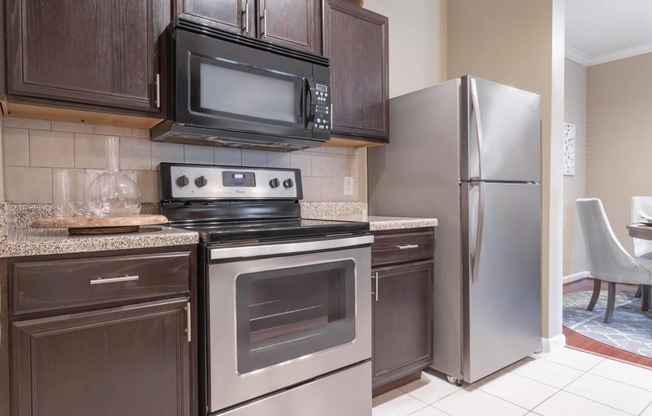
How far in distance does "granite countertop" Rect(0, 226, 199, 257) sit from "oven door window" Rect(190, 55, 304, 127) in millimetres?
572

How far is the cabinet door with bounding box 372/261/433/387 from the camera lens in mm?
1931

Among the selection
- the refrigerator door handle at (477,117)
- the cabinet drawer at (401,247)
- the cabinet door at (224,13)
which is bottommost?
the cabinet drawer at (401,247)

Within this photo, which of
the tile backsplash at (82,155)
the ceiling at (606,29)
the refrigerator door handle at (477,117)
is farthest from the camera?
the ceiling at (606,29)

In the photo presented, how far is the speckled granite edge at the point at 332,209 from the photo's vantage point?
232 centimetres

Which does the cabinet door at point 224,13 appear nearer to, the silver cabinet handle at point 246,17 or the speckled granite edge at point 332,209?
the silver cabinet handle at point 246,17

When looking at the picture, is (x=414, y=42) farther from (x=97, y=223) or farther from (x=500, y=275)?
(x=97, y=223)

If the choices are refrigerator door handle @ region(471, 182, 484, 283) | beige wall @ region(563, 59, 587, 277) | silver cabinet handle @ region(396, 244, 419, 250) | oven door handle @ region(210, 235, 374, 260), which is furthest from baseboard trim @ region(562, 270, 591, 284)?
oven door handle @ region(210, 235, 374, 260)

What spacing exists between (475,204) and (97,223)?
5.61 feet

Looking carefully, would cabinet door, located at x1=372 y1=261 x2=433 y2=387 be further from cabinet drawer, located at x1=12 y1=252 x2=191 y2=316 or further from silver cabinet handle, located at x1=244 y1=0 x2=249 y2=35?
silver cabinet handle, located at x1=244 y1=0 x2=249 y2=35

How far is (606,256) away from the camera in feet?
A: 10.7

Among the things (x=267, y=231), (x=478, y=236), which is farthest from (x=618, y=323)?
(x=267, y=231)

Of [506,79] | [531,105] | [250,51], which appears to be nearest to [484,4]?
[506,79]

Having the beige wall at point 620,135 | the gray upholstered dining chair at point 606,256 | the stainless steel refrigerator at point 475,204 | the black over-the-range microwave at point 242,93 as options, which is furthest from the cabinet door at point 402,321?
the beige wall at point 620,135

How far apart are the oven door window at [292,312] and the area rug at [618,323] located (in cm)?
220
